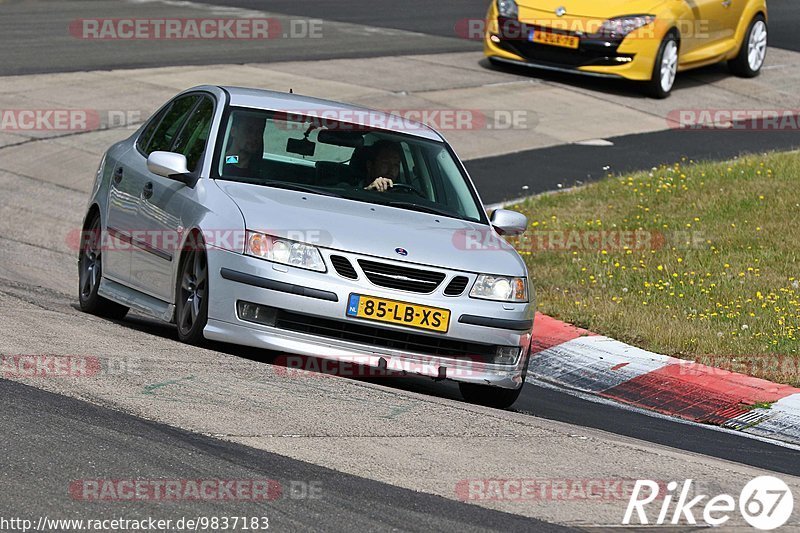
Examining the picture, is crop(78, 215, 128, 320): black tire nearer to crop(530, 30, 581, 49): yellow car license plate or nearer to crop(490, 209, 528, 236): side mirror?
crop(490, 209, 528, 236): side mirror

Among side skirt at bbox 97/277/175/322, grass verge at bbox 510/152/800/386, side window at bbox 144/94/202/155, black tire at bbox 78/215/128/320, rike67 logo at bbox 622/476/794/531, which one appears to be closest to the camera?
rike67 logo at bbox 622/476/794/531

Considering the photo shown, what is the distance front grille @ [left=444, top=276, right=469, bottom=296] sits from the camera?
8.04 metres

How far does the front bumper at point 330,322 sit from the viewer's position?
7.84m

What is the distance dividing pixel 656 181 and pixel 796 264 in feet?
10.5

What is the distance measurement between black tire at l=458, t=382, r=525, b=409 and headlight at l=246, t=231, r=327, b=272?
1312mm

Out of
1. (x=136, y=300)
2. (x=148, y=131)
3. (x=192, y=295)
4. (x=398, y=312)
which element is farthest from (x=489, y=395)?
(x=148, y=131)

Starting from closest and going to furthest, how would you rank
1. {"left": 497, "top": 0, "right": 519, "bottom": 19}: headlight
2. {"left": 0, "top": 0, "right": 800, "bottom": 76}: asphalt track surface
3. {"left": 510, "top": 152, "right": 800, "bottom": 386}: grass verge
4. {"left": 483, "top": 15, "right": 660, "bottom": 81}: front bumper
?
{"left": 510, "top": 152, "right": 800, "bottom": 386}: grass verge → {"left": 483, "top": 15, "right": 660, "bottom": 81}: front bumper → {"left": 497, "top": 0, "right": 519, "bottom": 19}: headlight → {"left": 0, "top": 0, "right": 800, "bottom": 76}: asphalt track surface

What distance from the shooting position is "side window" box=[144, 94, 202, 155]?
9602mm

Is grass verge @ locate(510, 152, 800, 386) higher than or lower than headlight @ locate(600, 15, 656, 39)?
lower

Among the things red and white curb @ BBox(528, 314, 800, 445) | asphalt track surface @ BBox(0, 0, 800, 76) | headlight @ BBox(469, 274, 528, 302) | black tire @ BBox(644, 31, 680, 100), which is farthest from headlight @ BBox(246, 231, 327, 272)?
black tire @ BBox(644, 31, 680, 100)

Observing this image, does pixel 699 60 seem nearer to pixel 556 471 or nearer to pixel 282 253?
pixel 282 253

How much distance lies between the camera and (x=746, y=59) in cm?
2266

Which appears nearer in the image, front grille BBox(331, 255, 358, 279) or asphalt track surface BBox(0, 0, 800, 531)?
asphalt track surface BBox(0, 0, 800, 531)

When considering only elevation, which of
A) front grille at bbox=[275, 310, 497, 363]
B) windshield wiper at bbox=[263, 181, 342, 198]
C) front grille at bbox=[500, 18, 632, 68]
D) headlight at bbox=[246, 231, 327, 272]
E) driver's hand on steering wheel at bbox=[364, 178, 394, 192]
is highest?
windshield wiper at bbox=[263, 181, 342, 198]
